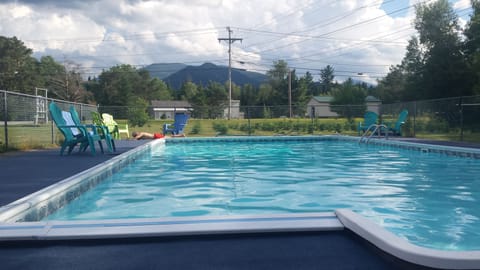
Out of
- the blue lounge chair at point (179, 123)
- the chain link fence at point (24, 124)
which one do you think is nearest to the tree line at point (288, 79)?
the blue lounge chair at point (179, 123)

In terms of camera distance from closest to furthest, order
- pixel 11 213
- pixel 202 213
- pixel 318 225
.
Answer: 1. pixel 318 225
2. pixel 11 213
3. pixel 202 213

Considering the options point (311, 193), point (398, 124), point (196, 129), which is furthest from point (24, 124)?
point (398, 124)

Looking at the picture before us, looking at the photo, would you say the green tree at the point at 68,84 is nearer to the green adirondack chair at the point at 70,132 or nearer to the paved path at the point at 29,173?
the green adirondack chair at the point at 70,132

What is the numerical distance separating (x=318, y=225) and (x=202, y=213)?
5.99 ft

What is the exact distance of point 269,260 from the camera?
1975 mm

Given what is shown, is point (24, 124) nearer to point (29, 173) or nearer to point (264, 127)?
point (29, 173)

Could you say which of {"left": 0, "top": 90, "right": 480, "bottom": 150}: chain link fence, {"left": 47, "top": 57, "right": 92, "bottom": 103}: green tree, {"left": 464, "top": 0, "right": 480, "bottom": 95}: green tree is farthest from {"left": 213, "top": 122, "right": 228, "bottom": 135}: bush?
{"left": 47, "top": 57, "right": 92, "bottom": 103}: green tree

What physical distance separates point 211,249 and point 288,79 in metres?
54.0

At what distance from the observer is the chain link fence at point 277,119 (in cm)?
1022

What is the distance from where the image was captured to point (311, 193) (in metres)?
4.98

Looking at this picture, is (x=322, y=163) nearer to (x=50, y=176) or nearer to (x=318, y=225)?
(x=50, y=176)

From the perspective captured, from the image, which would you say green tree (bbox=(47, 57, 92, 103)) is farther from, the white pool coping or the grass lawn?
the white pool coping

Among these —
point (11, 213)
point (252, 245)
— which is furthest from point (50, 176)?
point (252, 245)

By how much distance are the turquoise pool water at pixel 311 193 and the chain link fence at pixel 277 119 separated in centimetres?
429
